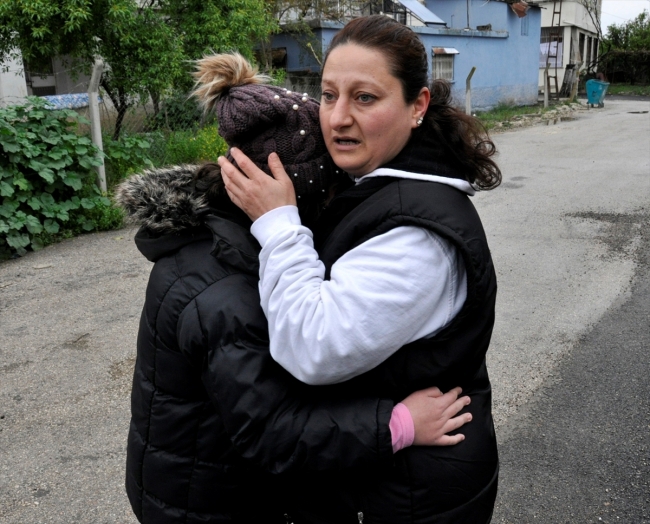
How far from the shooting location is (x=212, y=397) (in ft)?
4.91

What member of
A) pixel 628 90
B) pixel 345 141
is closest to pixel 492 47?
pixel 628 90

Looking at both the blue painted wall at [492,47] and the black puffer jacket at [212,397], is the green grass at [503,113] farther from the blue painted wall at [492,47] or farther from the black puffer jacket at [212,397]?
the black puffer jacket at [212,397]

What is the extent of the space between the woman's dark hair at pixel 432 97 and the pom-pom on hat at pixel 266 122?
16cm

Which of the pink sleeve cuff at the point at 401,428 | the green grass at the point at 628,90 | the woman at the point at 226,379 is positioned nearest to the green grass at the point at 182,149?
the woman at the point at 226,379

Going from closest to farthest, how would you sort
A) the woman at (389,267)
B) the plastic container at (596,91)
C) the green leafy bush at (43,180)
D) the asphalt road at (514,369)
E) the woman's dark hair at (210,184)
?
the woman at (389,267) → the woman's dark hair at (210,184) → the asphalt road at (514,369) → the green leafy bush at (43,180) → the plastic container at (596,91)

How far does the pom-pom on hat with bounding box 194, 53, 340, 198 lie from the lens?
159 centimetres

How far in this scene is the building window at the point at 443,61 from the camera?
20484 millimetres

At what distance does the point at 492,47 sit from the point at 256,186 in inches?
949

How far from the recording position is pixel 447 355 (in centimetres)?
150

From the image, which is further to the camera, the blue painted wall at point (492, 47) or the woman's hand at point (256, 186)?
the blue painted wall at point (492, 47)

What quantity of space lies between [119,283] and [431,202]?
4.76 m

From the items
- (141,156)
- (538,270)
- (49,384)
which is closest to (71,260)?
(141,156)

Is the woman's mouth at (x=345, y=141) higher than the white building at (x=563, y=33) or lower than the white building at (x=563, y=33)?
lower

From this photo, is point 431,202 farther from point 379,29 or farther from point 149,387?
point 149,387
